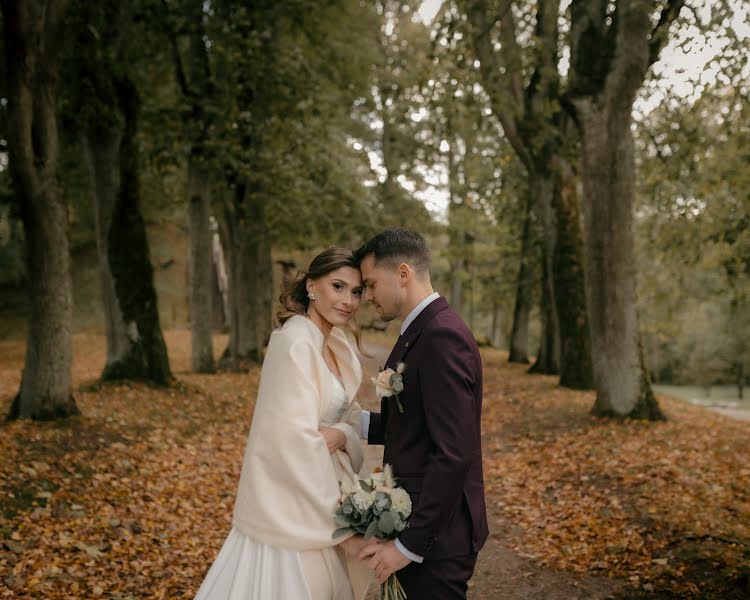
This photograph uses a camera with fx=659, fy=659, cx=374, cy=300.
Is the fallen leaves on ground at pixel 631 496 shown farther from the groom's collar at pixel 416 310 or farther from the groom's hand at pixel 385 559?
the groom's collar at pixel 416 310

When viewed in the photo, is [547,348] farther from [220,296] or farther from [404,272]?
[220,296]


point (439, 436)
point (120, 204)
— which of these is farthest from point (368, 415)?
point (120, 204)

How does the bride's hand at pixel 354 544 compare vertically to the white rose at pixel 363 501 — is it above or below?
below

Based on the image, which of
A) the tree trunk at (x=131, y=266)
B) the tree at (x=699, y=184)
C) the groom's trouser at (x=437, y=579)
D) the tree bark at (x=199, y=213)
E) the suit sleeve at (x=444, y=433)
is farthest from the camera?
the tree bark at (x=199, y=213)

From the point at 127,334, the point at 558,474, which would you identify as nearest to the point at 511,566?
the point at 558,474

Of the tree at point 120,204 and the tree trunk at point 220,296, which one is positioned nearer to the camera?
the tree at point 120,204

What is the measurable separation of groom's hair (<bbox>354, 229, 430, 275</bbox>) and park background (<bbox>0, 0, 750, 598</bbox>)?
12.9ft

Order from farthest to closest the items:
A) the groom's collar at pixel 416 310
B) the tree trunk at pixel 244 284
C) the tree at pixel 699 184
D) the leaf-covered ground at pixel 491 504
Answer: the tree trunk at pixel 244 284
the tree at pixel 699 184
the leaf-covered ground at pixel 491 504
the groom's collar at pixel 416 310

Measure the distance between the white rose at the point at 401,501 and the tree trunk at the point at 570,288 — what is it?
1409 cm

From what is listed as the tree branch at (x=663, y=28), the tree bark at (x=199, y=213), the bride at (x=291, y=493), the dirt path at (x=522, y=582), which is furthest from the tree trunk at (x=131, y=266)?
the bride at (x=291, y=493)

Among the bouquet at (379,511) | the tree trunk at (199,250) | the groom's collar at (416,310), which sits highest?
the tree trunk at (199,250)

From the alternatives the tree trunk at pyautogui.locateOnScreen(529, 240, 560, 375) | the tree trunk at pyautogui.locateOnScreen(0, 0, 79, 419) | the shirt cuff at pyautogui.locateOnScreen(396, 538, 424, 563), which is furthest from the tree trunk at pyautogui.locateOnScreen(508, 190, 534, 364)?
the shirt cuff at pyautogui.locateOnScreen(396, 538, 424, 563)

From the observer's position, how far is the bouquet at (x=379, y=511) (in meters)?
2.88

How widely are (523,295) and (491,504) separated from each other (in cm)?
1715
